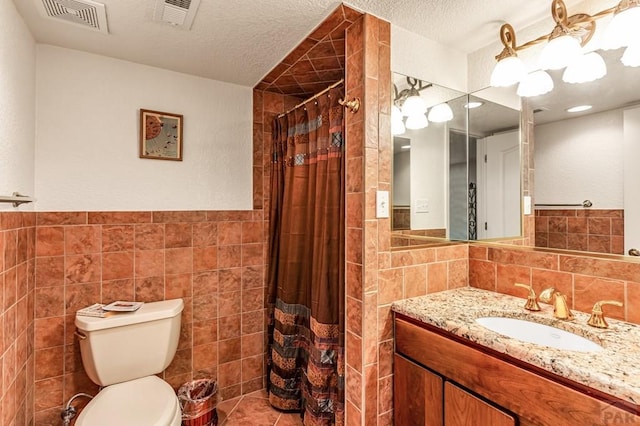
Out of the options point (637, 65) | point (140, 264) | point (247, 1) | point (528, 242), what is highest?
point (247, 1)

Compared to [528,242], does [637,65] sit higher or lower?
higher

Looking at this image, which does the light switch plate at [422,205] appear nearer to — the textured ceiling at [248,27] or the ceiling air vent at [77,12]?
the textured ceiling at [248,27]

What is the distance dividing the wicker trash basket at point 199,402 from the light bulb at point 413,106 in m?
2.03

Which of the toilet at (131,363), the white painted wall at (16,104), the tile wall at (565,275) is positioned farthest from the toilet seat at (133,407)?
the tile wall at (565,275)

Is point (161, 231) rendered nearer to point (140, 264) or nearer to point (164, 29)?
point (140, 264)

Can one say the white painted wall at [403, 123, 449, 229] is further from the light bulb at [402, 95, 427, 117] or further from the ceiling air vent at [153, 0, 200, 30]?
the ceiling air vent at [153, 0, 200, 30]

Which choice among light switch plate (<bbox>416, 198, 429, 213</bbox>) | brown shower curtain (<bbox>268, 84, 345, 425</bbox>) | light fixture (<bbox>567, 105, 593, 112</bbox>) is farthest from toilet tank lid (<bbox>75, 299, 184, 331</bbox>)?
light fixture (<bbox>567, 105, 593, 112</bbox>)

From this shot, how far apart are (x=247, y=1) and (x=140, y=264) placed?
1579 mm

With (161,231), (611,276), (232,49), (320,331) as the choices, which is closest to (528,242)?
(611,276)

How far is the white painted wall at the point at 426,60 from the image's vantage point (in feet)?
4.97

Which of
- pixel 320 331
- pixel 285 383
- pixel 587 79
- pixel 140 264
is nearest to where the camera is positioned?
pixel 587 79

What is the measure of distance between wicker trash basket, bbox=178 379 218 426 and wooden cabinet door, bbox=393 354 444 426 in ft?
3.78

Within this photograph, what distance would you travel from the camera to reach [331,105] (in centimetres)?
166

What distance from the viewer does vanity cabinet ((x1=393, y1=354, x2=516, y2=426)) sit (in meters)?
1.04
